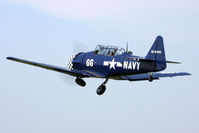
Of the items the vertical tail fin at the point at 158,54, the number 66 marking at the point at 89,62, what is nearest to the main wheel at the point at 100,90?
the number 66 marking at the point at 89,62

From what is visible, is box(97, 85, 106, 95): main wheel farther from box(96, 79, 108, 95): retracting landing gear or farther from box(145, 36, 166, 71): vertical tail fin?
box(145, 36, 166, 71): vertical tail fin

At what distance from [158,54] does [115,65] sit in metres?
2.76

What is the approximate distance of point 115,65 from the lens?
33.2 m

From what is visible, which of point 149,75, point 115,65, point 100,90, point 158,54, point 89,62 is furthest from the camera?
point 89,62

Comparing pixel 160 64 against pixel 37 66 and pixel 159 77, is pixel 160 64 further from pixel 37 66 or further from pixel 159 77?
pixel 37 66

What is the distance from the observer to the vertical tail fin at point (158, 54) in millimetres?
31297

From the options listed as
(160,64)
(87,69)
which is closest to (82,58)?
(87,69)

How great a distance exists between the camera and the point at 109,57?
33.8 meters

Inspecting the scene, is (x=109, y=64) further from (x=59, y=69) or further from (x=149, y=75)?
(x=59, y=69)

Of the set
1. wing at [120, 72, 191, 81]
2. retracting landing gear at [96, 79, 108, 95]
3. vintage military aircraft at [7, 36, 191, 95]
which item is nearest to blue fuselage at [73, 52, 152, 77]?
vintage military aircraft at [7, 36, 191, 95]

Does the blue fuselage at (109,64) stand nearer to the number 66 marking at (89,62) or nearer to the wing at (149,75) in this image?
the number 66 marking at (89,62)

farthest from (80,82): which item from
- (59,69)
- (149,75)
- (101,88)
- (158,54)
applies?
(158,54)

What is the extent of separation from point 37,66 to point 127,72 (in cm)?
499

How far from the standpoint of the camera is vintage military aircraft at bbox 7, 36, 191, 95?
31469mm
